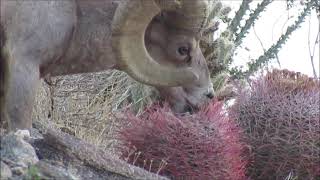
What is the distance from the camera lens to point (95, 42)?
430 cm

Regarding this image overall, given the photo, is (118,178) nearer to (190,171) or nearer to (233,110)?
(190,171)

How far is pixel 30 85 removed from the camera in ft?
13.3

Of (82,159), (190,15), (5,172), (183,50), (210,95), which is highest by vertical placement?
(190,15)

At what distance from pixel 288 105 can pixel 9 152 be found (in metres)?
3.79

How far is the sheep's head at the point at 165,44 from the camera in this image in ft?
13.6

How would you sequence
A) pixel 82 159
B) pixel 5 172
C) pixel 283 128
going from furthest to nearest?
pixel 283 128 < pixel 82 159 < pixel 5 172

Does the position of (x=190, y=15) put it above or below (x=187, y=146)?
above

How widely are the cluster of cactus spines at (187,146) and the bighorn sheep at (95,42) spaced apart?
2.38 ft

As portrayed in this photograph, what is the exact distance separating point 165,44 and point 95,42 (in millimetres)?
485

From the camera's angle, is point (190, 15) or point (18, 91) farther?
point (190, 15)

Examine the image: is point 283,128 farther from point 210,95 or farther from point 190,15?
point 190,15

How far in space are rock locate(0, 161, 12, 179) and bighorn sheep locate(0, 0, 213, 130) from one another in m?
0.57

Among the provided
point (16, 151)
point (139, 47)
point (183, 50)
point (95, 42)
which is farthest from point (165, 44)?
point (16, 151)

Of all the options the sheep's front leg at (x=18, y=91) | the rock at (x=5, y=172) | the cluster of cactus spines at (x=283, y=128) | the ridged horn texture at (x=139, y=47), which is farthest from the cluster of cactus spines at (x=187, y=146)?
the rock at (x=5, y=172)
